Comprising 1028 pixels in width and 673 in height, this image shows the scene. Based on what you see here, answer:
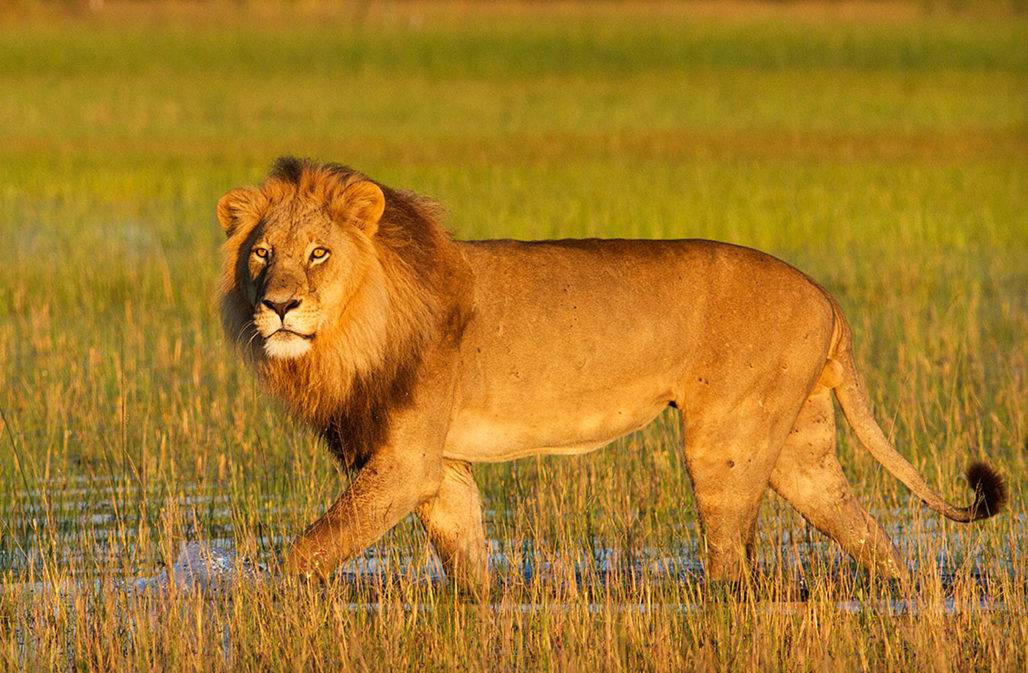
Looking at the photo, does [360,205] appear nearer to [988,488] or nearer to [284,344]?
[284,344]

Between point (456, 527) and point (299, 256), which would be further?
point (456, 527)

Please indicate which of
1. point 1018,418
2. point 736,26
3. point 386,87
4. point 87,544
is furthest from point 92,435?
point 736,26

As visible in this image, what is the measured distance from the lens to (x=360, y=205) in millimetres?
5543

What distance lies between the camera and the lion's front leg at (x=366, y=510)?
17.4ft

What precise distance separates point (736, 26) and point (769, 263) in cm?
5295

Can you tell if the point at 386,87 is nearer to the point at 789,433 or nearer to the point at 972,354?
the point at 972,354

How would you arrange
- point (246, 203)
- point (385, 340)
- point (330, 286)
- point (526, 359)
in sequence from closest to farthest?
1. point (330, 286)
2. point (385, 340)
3. point (246, 203)
4. point (526, 359)

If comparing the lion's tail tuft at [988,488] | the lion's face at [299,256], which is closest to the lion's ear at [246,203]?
the lion's face at [299,256]

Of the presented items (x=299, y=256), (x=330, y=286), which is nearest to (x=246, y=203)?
(x=299, y=256)

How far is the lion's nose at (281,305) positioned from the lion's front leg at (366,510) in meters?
0.56

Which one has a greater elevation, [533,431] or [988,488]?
[533,431]

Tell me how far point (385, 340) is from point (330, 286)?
248 mm

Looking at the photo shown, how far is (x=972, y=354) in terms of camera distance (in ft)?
31.9

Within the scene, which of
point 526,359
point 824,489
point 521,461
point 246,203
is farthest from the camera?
point 521,461
